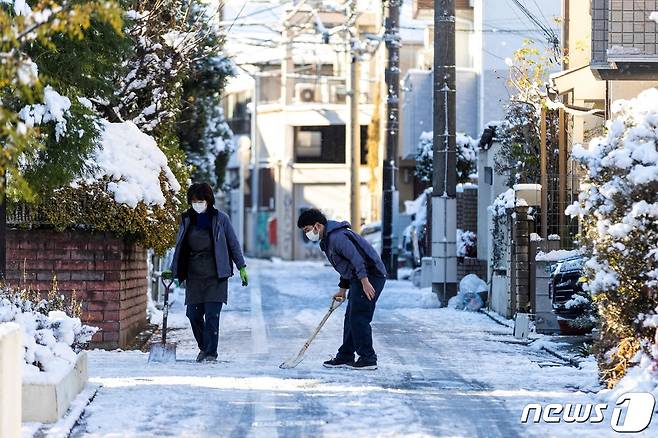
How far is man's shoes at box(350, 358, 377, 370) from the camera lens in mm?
12844

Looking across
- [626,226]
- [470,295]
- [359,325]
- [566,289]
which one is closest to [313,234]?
[359,325]

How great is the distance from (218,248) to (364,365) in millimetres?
2014

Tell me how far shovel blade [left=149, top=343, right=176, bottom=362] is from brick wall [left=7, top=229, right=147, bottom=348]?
1.80 m

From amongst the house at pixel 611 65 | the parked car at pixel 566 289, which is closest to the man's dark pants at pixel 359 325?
the parked car at pixel 566 289

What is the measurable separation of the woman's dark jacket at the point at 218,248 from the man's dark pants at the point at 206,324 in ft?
1.09

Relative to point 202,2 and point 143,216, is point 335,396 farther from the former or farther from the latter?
point 202,2

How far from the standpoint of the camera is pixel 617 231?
10.1 meters

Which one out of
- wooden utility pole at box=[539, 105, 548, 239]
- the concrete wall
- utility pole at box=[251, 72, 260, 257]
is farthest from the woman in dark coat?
utility pole at box=[251, 72, 260, 257]

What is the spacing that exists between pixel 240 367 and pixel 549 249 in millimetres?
7311

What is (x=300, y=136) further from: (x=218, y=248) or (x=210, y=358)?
(x=210, y=358)

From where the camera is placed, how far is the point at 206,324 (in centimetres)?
1382

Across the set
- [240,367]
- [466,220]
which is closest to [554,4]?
[466,220]

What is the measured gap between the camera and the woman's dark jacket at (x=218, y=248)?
545 inches

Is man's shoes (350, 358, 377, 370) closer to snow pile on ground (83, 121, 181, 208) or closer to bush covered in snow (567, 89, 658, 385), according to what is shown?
bush covered in snow (567, 89, 658, 385)
